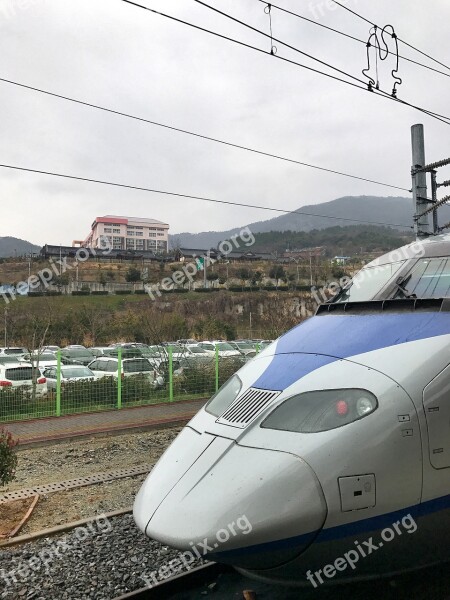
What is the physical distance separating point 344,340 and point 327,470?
1133mm

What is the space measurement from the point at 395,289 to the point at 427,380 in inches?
55.8

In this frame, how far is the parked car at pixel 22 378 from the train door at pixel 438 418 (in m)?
11.8

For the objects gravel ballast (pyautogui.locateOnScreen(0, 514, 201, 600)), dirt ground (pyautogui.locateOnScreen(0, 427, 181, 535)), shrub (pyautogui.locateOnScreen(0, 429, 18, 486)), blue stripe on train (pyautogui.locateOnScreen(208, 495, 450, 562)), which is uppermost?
blue stripe on train (pyautogui.locateOnScreen(208, 495, 450, 562))

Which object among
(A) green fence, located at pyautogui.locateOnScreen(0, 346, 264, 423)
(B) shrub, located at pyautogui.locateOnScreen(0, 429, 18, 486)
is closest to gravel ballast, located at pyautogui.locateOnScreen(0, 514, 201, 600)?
(B) shrub, located at pyautogui.locateOnScreen(0, 429, 18, 486)

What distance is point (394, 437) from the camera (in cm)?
321

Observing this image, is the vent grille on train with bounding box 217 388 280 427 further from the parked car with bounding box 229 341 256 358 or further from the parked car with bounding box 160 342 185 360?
the parked car with bounding box 229 341 256 358

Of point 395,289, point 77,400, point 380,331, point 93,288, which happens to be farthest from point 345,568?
point 93,288

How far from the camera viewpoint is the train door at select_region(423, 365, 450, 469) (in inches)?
131

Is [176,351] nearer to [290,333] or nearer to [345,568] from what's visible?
[290,333]

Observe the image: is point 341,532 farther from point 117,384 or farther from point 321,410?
point 117,384

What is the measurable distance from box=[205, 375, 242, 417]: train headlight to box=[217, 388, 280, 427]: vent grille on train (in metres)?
0.12

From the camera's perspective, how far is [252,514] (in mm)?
3055

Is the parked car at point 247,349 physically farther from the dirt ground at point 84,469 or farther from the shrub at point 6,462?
the shrub at point 6,462

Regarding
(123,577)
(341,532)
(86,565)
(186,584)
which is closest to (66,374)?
(86,565)
